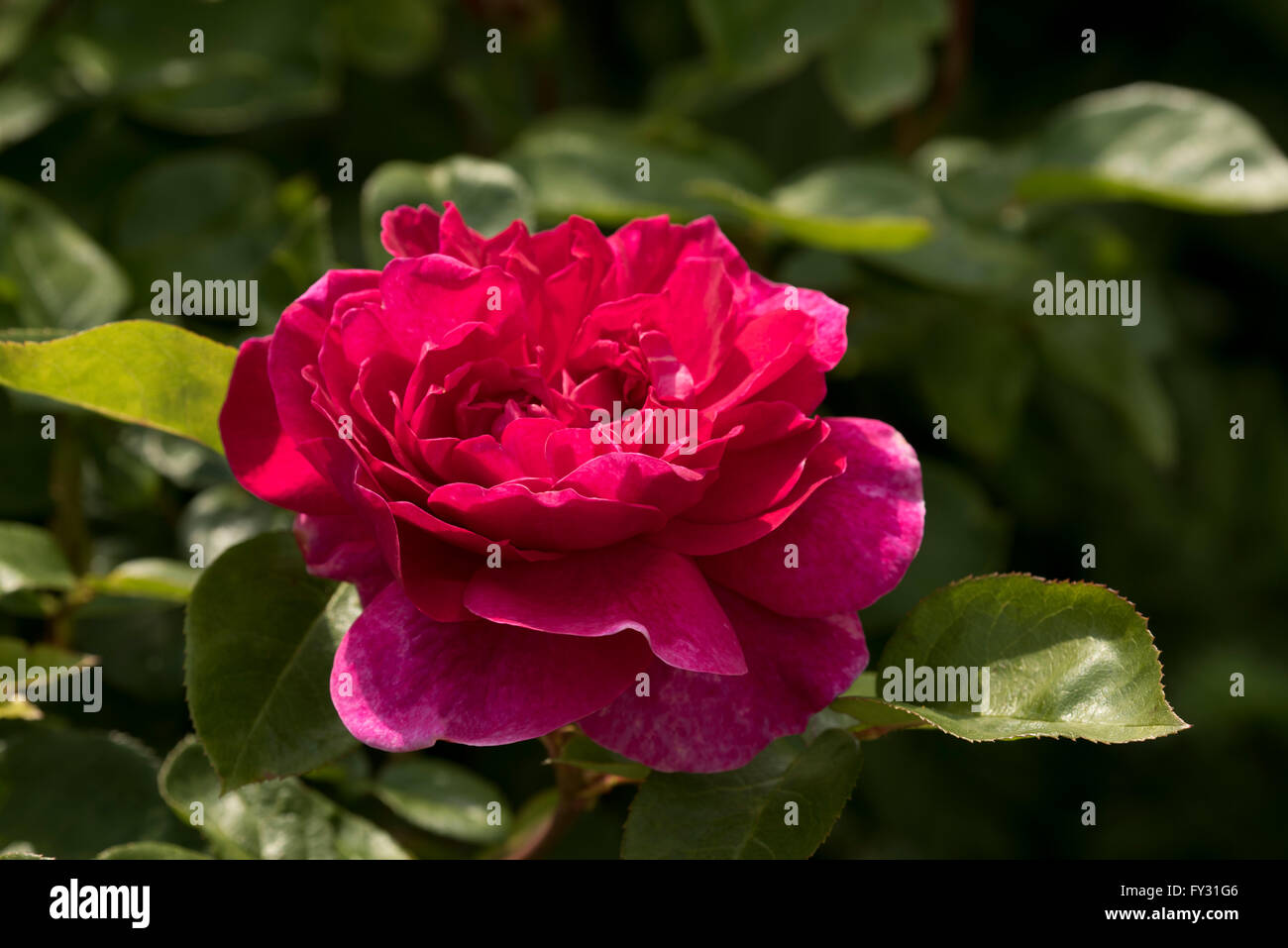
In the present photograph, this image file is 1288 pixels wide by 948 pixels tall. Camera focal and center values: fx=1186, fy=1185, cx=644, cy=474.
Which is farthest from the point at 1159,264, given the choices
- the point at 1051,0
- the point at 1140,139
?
the point at 1140,139

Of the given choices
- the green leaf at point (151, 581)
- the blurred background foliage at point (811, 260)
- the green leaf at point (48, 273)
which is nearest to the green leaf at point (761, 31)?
the blurred background foliage at point (811, 260)

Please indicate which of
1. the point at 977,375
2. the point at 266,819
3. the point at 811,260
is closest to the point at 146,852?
the point at 266,819

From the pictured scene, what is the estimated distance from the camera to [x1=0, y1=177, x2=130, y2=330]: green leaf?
93 centimetres

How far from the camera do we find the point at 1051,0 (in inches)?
61.7

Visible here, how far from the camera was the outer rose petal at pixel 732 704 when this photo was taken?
55cm

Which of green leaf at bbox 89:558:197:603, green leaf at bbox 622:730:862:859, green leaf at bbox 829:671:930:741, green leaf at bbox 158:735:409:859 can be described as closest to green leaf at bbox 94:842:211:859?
green leaf at bbox 158:735:409:859

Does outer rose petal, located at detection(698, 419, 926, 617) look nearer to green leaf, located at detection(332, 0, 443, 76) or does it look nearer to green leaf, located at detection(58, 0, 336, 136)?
green leaf, located at detection(58, 0, 336, 136)

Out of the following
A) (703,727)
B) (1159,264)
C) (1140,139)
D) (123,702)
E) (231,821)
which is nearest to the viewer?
(703,727)

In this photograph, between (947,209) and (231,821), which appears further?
(947,209)

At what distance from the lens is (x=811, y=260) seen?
114 centimetres

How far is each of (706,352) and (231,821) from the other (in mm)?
429

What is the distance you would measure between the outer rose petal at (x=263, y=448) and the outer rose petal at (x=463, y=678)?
7 cm
